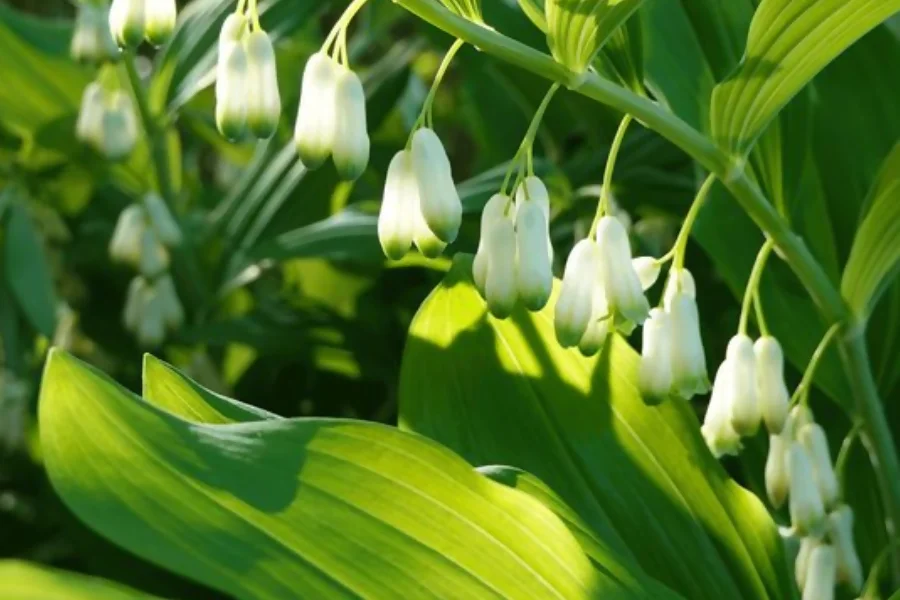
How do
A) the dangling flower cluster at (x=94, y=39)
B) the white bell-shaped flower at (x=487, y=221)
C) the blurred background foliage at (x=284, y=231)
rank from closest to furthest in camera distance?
the white bell-shaped flower at (x=487, y=221), the blurred background foliage at (x=284, y=231), the dangling flower cluster at (x=94, y=39)

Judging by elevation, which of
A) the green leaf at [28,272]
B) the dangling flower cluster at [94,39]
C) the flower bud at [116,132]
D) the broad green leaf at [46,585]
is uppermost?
the dangling flower cluster at [94,39]

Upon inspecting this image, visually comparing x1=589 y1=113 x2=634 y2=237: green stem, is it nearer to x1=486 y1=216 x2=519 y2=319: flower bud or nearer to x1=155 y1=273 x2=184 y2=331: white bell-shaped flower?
x1=486 y1=216 x2=519 y2=319: flower bud

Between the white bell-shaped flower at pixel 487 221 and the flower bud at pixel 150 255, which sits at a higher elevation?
the flower bud at pixel 150 255

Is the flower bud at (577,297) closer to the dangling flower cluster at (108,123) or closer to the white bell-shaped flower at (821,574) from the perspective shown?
the white bell-shaped flower at (821,574)

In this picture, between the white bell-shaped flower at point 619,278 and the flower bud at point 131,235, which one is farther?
the flower bud at point 131,235

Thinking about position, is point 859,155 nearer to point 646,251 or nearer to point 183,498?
point 646,251

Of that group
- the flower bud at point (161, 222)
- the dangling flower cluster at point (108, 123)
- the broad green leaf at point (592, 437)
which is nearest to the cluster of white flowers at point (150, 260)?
the flower bud at point (161, 222)
